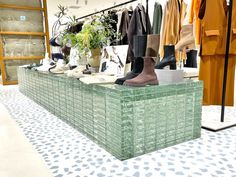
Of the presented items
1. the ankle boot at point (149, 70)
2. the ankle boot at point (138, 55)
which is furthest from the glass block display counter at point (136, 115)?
the ankle boot at point (138, 55)

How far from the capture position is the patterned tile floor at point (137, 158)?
53.5 inches

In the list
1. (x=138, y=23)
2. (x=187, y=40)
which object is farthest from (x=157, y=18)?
(x=187, y=40)

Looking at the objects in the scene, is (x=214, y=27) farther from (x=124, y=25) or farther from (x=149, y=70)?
(x=124, y=25)

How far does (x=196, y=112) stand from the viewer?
183 centimetres

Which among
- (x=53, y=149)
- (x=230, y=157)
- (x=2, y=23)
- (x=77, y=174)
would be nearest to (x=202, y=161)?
(x=230, y=157)

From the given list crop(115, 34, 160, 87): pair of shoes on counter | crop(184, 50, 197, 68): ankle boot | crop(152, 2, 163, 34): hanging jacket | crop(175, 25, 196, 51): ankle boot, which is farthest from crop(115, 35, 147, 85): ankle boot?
crop(184, 50, 197, 68): ankle boot

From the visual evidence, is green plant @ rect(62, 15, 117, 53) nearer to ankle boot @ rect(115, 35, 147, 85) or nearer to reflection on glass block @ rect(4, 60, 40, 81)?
ankle boot @ rect(115, 35, 147, 85)

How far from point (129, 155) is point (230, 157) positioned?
2.33ft

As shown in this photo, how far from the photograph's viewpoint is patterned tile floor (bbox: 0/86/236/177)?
4.46 ft

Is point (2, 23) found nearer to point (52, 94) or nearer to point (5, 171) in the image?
point (52, 94)

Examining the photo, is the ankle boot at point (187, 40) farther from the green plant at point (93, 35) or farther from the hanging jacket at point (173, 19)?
the green plant at point (93, 35)

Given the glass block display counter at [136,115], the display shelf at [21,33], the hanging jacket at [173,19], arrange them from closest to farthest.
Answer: the glass block display counter at [136,115], the hanging jacket at [173,19], the display shelf at [21,33]

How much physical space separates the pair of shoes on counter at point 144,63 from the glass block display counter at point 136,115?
67 millimetres

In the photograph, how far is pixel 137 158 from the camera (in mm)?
1540
